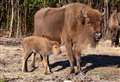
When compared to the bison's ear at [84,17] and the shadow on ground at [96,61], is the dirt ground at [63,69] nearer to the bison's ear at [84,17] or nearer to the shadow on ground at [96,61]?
the shadow on ground at [96,61]

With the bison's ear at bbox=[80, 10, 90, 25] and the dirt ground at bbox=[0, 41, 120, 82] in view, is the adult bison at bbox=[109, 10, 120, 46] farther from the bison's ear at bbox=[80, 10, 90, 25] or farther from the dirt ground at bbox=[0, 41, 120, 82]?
the bison's ear at bbox=[80, 10, 90, 25]

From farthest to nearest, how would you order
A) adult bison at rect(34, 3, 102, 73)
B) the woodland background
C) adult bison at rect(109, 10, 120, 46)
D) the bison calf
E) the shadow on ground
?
the woodland background → adult bison at rect(109, 10, 120, 46) → the shadow on ground → the bison calf → adult bison at rect(34, 3, 102, 73)

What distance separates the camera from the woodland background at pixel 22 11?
30769 millimetres

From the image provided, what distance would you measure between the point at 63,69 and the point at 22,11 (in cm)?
1930

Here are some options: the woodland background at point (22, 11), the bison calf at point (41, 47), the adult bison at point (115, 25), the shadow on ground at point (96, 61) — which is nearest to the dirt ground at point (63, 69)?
the shadow on ground at point (96, 61)

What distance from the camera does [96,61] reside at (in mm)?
15180

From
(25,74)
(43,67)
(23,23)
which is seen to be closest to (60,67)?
(43,67)

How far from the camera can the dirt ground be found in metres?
12.2

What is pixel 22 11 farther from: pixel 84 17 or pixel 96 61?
pixel 84 17

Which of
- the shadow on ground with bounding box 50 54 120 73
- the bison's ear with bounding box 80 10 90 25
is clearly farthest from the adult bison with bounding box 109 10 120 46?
the bison's ear with bounding box 80 10 90 25

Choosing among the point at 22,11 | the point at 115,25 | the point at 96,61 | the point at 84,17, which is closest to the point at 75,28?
the point at 84,17

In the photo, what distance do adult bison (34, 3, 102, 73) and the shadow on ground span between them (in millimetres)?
791

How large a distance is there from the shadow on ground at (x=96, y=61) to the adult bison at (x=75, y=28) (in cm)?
79

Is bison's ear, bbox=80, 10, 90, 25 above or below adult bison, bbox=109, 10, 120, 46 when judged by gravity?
above
